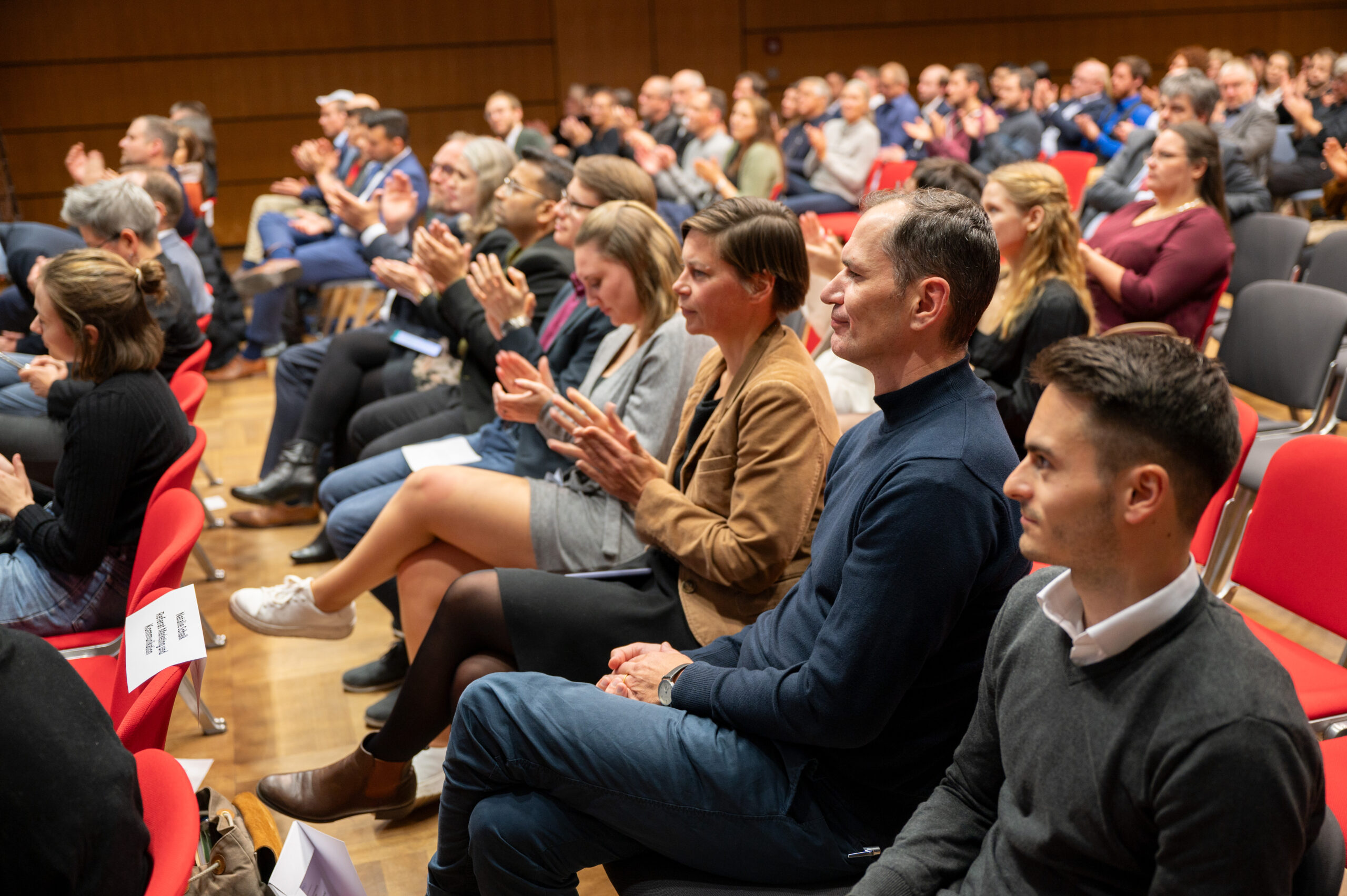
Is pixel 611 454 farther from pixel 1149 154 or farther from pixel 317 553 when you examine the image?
pixel 1149 154

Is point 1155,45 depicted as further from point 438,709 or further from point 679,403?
point 438,709

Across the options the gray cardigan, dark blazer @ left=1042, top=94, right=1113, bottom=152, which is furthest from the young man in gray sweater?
dark blazer @ left=1042, top=94, right=1113, bottom=152

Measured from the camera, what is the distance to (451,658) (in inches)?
76.8

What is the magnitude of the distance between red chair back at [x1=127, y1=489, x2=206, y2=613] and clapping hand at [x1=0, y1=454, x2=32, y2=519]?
388mm

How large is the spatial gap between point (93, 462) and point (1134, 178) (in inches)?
189

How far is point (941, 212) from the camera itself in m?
1.42

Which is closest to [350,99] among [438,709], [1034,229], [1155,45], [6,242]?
[6,242]

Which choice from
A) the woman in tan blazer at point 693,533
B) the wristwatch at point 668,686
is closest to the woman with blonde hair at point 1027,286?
the woman in tan blazer at point 693,533

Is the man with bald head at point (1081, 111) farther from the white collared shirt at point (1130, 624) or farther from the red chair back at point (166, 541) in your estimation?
the white collared shirt at point (1130, 624)

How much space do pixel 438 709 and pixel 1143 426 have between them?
1413 millimetres

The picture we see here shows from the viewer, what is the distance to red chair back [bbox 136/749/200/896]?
111 centimetres

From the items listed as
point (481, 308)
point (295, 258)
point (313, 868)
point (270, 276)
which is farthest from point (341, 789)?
point (295, 258)

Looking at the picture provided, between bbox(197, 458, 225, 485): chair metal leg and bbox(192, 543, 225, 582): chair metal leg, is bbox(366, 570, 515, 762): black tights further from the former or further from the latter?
bbox(197, 458, 225, 485): chair metal leg

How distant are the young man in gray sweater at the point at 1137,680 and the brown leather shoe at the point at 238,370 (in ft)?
17.4
